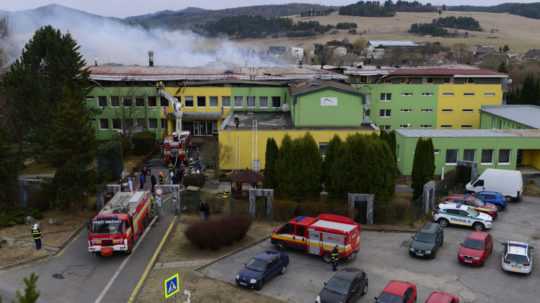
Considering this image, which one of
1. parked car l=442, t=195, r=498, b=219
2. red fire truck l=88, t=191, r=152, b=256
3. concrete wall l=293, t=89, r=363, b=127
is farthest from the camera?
concrete wall l=293, t=89, r=363, b=127

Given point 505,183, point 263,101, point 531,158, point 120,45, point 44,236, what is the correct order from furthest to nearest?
point 120,45 → point 263,101 → point 531,158 → point 505,183 → point 44,236

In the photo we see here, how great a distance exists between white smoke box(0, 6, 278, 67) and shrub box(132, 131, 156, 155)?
33414 millimetres

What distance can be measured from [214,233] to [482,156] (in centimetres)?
2433

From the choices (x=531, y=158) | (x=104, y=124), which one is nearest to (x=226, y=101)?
(x=104, y=124)

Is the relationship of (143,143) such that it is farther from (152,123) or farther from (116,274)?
(116,274)

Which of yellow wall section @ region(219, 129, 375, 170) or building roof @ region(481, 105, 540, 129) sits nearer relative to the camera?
yellow wall section @ region(219, 129, 375, 170)

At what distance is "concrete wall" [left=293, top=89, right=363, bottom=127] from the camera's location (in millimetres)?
41062

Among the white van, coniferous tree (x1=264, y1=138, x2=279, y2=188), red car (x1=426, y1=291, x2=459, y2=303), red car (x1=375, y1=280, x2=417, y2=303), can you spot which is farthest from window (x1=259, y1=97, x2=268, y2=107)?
red car (x1=426, y1=291, x2=459, y2=303)

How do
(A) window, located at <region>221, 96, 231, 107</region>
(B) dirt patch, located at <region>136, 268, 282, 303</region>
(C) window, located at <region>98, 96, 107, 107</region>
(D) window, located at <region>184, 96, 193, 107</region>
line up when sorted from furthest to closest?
1. (A) window, located at <region>221, 96, 231, 107</region>
2. (D) window, located at <region>184, 96, 193, 107</region>
3. (C) window, located at <region>98, 96, 107, 107</region>
4. (B) dirt patch, located at <region>136, 268, 282, 303</region>

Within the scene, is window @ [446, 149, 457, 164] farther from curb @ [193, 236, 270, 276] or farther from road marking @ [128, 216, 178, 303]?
road marking @ [128, 216, 178, 303]

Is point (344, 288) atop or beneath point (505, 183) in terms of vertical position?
beneath

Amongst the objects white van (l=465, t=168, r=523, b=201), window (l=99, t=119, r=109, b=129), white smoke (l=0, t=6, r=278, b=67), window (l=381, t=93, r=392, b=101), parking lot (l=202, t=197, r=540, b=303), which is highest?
white smoke (l=0, t=6, r=278, b=67)

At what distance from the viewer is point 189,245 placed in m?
24.0

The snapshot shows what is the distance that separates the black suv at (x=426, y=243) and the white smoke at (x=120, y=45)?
56766mm
